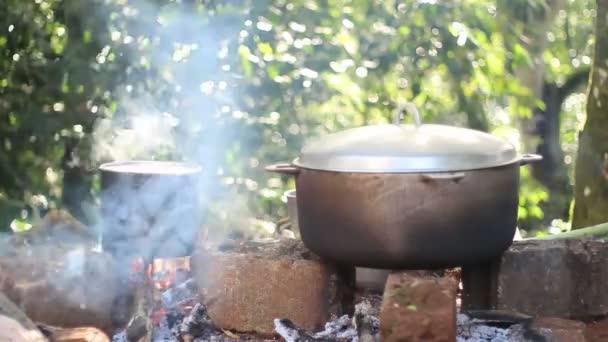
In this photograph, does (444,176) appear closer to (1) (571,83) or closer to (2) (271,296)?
(2) (271,296)

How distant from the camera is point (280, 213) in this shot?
5484mm

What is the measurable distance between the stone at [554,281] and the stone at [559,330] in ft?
0.69

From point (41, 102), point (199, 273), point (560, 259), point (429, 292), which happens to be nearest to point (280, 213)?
point (41, 102)

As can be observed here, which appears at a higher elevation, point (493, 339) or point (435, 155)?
point (435, 155)

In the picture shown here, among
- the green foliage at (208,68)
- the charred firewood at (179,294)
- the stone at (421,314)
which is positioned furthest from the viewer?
the green foliage at (208,68)

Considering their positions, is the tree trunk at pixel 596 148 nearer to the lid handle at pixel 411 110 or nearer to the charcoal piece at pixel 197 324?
the lid handle at pixel 411 110

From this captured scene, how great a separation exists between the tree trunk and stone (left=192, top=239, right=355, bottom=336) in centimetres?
181

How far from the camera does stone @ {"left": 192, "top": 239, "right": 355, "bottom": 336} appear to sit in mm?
2648

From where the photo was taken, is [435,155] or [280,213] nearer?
[435,155]

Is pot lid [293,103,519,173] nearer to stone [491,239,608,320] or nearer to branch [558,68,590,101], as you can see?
stone [491,239,608,320]

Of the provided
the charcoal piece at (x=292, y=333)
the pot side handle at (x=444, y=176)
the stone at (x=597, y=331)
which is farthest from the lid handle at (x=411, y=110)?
the stone at (x=597, y=331)

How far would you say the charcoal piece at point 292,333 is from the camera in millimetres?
2439

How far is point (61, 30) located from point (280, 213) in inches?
78.4

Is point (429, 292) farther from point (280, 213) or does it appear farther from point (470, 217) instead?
point (280, 213)
